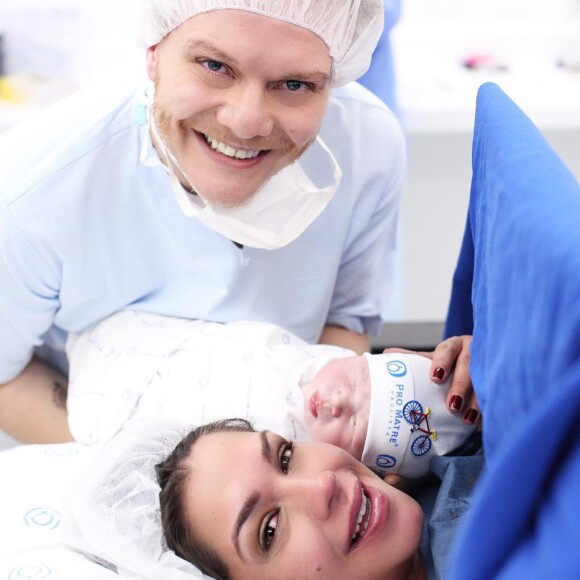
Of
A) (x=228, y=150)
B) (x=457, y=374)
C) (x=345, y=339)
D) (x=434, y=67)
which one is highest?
(x=228, y=150)

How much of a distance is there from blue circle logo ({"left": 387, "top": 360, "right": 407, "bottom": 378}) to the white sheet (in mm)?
493

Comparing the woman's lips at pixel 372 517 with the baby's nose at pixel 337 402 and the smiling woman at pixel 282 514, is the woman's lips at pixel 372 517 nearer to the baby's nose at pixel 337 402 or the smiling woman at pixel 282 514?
the smiling woman at pixel 282 514

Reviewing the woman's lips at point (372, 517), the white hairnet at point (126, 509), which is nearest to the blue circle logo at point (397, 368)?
the woman's lips at point (372, 517)

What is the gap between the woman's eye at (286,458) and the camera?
45.7 inches

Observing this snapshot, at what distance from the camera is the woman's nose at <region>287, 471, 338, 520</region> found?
1076 mm

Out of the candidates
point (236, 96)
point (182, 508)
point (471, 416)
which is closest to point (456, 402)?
point (471, 416)

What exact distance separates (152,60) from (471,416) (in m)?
0.71

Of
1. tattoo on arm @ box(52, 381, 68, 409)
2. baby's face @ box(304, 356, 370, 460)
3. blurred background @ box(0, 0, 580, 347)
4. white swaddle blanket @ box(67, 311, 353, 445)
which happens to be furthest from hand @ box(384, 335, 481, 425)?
blurred background @ box(0, 0, 580, 347)

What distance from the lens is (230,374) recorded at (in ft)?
4.46

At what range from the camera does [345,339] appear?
1728 mm

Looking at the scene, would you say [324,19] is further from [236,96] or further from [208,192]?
[208,192]

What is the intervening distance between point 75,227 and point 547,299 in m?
0.92

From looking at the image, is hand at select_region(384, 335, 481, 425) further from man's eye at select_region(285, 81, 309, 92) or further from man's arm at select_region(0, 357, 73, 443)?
man's arm at select_region(0, 357, 73, 443)

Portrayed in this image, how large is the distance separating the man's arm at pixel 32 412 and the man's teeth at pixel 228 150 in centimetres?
59
